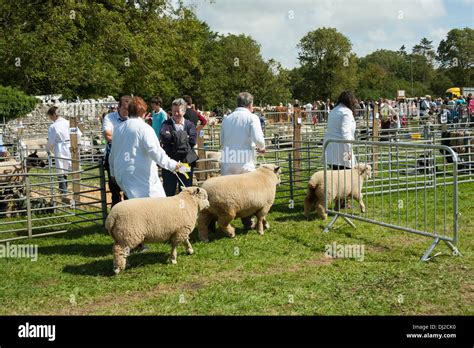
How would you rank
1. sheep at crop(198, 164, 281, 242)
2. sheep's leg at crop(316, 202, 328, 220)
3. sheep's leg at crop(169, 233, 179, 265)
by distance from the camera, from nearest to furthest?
1. sheep's leg at crop(169, 233, 179, 265)
2. sheep at crop(198, 164, 281, 242)
3. sheep's leg at crop(316, 202, 328, 220)

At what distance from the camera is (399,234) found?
8023 millimetres

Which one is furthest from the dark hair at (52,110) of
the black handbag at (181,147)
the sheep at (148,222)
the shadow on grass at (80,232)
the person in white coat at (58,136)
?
the sheep at (148,222)

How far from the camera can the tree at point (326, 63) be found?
80000mm

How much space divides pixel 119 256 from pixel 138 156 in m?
1.29

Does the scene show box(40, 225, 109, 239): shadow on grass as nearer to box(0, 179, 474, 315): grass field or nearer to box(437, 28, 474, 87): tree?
box(0, 179, 474, 315): grass field

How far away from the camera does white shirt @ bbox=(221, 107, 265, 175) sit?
8125 millimetres

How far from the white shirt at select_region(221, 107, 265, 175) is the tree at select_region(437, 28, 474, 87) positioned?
84746mm

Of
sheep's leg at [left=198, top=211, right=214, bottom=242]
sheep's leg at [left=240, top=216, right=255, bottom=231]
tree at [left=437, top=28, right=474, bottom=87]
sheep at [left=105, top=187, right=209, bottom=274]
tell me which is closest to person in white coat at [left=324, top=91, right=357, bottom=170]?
sheep's leg at [left=240, top=216, right=255, bottom=231]

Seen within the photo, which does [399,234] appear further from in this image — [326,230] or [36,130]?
[36,130]

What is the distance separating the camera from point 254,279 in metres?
6.14

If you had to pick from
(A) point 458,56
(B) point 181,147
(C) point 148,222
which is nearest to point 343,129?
(B) point 181,147

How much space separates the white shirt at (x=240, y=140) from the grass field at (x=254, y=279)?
108 centimetres

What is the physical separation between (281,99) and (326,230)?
6263 centimetres

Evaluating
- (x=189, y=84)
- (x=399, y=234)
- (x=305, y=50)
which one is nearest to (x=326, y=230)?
(x=399, y=234)
